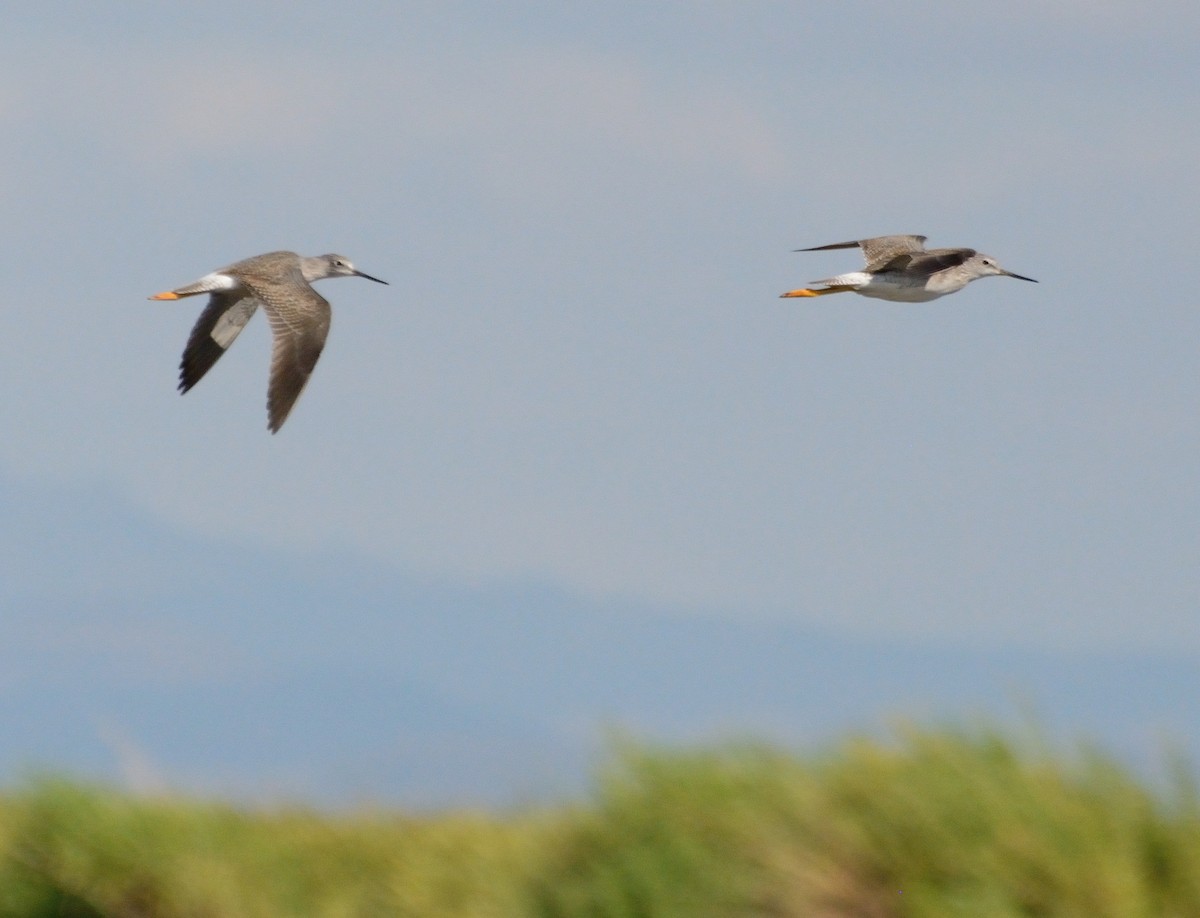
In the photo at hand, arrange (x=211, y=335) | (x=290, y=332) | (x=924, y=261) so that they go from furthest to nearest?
(x=211, y=335)
(x=924, y=261)
(x=290, y=332)

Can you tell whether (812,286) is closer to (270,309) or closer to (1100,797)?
(270,309)

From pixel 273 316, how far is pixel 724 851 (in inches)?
452

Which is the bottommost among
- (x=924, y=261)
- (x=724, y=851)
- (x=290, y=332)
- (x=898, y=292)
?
(x=724, y=851)

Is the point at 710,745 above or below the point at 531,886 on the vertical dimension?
above

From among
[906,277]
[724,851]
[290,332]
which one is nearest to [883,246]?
[906,277]

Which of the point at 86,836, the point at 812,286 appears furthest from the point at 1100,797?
the point at 812,286

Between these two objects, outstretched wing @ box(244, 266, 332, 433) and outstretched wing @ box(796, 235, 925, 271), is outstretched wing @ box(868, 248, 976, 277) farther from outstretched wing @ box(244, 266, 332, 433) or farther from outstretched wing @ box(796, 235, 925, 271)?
outstretched wing @ box(244, 266, 332, 433)

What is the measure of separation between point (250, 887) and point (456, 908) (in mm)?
1194

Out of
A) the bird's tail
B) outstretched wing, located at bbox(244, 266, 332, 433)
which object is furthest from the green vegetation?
the bird's tail

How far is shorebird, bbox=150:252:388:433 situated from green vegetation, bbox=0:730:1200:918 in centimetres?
736

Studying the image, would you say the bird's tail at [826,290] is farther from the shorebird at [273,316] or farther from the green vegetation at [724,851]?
the green vegetation at [724,851]

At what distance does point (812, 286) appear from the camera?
655 inches

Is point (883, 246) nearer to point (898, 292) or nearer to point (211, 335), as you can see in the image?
point (898, 292)

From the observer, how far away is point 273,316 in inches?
625
